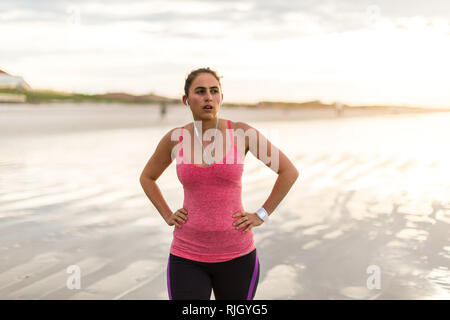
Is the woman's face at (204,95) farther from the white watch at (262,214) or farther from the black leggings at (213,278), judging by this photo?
the black leggings at (213,278)

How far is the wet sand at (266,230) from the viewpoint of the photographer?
16.3 feet

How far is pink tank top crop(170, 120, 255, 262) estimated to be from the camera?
2756mm

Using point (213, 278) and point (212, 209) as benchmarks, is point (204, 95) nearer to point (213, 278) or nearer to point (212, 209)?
point (212, 209)

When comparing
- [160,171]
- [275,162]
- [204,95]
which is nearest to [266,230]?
[160,171]

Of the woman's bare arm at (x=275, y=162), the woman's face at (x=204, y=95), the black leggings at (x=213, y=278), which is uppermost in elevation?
the woman's face at (x=204, y=95)

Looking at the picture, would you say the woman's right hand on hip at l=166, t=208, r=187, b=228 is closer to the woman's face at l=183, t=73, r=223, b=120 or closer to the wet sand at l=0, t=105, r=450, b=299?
the woman's face at l=183, t=73, r=223, b=120

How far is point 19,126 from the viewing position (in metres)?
29.3

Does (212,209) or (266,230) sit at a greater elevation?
(212,209)

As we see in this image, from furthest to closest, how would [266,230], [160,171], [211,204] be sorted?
[266,230], [160,171], [211,204]

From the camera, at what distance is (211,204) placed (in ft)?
9.20

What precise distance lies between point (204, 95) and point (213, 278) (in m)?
1.00

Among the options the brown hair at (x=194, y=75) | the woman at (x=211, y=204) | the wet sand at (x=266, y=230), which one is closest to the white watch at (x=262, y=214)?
the woman at (x=211, y=204)

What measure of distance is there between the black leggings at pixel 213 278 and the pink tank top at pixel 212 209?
43 mm
